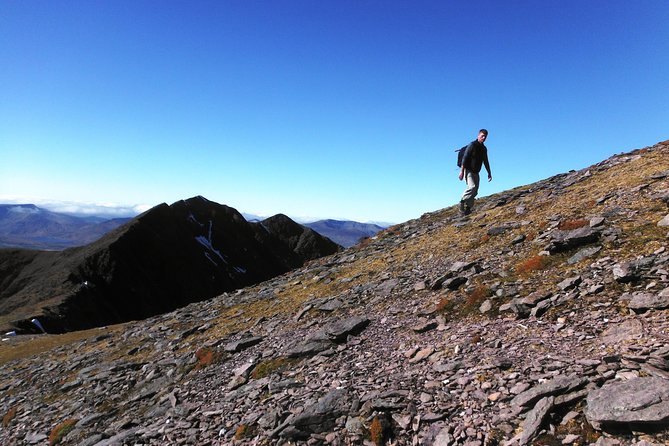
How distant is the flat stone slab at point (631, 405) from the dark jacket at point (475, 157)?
16667mm

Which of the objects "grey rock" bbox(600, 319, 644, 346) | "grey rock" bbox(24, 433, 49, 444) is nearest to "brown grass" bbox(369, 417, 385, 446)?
"grey rock" bbox(600, 319, 644, 346)

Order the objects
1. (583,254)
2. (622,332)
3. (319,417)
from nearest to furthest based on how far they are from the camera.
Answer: (622,332)
(319,417)
(583,254)

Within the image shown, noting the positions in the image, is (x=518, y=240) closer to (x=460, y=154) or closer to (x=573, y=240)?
(x=573, y=240)

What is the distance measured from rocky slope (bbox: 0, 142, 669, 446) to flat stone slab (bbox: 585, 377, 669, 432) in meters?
0.03

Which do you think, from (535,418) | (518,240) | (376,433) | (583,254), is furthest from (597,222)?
(376,433)

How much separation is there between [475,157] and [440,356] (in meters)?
15.0

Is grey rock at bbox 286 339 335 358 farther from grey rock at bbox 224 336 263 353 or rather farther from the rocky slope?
grey rock at bbox 224 336 263 353

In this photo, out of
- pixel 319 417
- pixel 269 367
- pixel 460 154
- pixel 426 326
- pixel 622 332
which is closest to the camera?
pixel 622 332

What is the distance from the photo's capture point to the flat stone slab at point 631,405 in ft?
18.5

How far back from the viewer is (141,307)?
145000 mm

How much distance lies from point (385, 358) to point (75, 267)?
161 m

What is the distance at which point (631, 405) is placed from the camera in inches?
235

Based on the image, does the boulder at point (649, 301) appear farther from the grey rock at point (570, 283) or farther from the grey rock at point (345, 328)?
the grey rock at point (345, 328)

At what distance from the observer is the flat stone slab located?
5.65m
